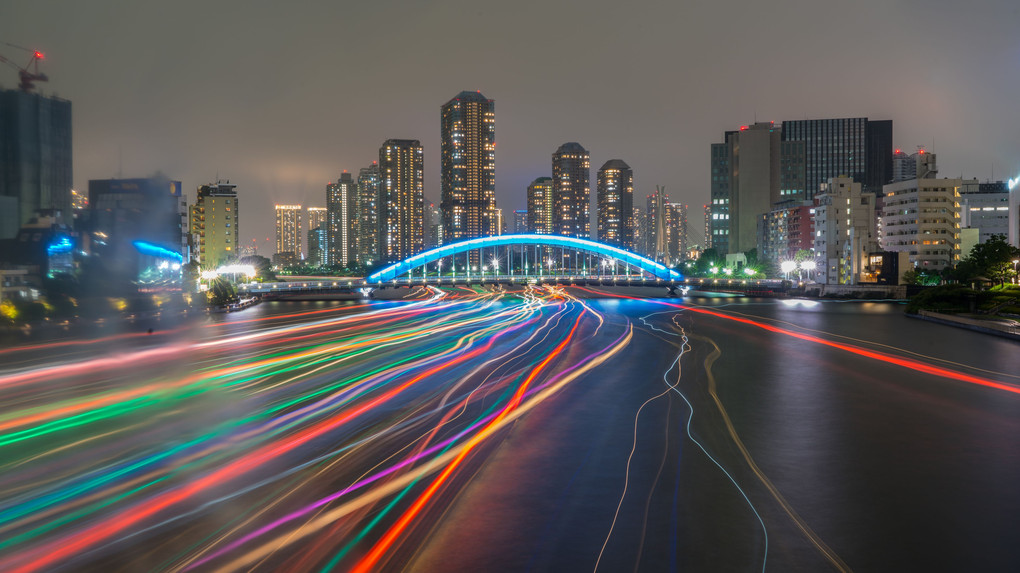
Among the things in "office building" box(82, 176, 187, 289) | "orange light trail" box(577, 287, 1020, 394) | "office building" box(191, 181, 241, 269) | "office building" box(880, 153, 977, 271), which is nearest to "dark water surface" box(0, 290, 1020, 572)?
"orange light trail" box(577, 287, 1020, 394)

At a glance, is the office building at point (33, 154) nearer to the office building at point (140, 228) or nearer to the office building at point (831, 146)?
the office building at point (140, 228)

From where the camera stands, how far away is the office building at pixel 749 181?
141m

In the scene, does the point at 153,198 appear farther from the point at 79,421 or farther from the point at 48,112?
the point at 79,421

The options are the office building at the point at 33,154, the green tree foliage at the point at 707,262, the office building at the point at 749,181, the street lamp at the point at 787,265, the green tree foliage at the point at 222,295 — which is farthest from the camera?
the office building at the point at 749,181

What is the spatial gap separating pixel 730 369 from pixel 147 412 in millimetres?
14567

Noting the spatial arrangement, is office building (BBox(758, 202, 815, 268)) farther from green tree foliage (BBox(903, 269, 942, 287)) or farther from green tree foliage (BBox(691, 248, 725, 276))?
green tree foliage (BBox(903, 269, 942, 287))

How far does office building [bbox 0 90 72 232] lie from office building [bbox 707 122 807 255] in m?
131

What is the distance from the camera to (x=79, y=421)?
11.7m

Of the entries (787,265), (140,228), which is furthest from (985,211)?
(140,228)

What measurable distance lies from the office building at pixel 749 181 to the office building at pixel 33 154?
131 metres

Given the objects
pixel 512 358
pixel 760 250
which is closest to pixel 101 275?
pixel 512 358

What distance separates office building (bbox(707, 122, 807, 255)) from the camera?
14088cm

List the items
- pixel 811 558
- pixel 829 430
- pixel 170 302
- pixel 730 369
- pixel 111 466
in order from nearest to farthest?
pixel 811 558 → pixel 111 466 → pixel 829 430 → pixel 730 369 → pixel 170 302

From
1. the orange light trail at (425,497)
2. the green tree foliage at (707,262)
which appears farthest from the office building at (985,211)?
the orange light trail at (425,497)
